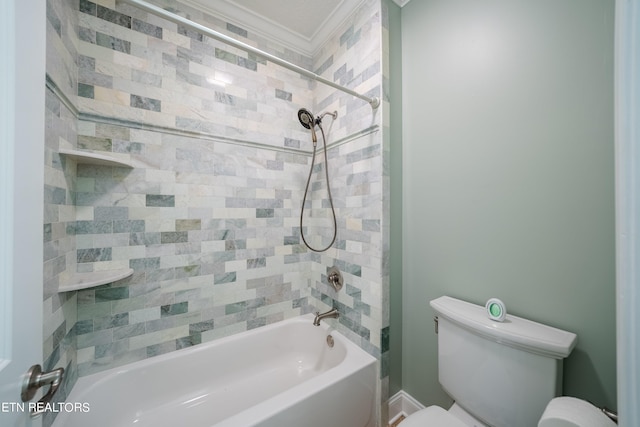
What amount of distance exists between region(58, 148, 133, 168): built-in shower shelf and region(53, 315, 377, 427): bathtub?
1108 mm

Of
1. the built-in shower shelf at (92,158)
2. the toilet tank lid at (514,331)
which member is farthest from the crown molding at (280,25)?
the toilet tank lid at (514,331)

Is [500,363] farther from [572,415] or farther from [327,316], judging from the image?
[327,316]

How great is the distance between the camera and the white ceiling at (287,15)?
4.64ft

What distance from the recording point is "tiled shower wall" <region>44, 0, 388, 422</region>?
1.10 meters

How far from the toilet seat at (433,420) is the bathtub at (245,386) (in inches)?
12.4

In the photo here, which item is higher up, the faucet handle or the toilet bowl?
the faucet handle

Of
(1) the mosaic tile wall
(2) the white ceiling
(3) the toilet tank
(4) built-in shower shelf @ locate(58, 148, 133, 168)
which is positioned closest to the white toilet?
(3) the toilet tank

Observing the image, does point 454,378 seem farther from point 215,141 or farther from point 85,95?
point 85,95

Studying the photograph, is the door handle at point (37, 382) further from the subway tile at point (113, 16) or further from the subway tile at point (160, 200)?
the subway tile at point (113, 16)

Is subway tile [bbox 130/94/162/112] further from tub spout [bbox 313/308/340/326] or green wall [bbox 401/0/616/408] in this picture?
tub spout [bbox 313/308/340/326]

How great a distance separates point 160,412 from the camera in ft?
4.00

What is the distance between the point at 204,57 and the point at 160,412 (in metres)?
2.13

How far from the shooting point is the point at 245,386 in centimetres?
143

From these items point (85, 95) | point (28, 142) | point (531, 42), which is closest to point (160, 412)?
point (28, 142)
